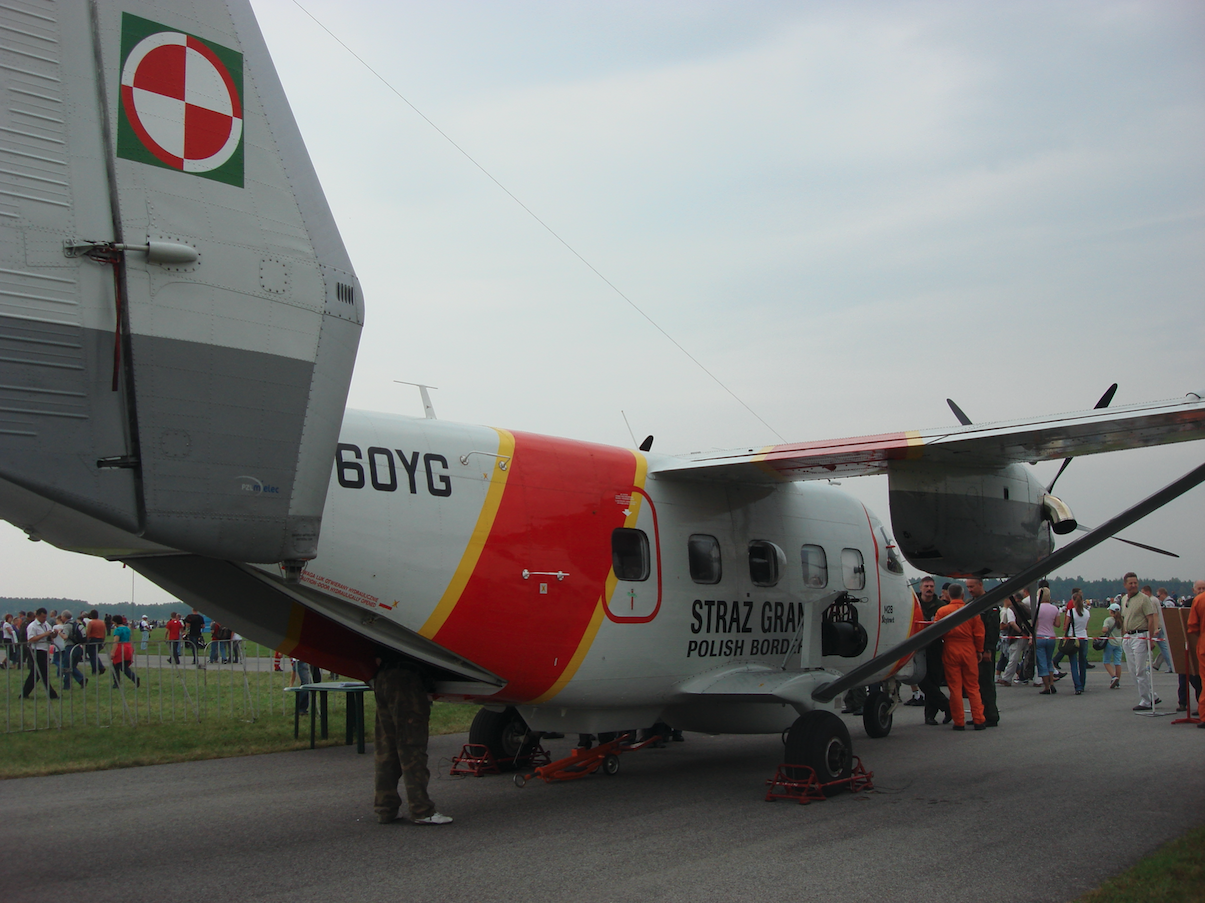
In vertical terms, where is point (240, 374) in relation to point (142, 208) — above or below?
below

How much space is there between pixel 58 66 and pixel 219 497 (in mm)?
2296

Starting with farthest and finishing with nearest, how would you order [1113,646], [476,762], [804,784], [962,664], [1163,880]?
[1113,646]
[962,664]
[476,762]
[804,784]
[1163,880]

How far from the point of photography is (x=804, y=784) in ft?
27.8

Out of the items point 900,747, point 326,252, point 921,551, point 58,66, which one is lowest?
point 900,747

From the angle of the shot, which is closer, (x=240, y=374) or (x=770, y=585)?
(x=240, y=374)

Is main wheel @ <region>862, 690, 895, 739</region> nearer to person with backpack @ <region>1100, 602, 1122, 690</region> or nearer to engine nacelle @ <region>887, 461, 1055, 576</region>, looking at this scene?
engine nacelle @ <region>887, 461, 1055, 576</region>

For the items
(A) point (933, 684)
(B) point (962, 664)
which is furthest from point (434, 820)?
(A) point (933, 684)

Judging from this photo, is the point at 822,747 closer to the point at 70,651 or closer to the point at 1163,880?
the point at 1163,880

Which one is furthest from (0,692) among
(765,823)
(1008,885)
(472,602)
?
(1008,885)

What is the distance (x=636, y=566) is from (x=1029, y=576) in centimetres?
349

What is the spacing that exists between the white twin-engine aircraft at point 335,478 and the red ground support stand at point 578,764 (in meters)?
0.78

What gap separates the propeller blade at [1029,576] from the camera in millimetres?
7609

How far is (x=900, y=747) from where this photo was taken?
11938 millimetres

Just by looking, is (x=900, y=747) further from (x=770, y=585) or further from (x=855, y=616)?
(x=770, y=585)
